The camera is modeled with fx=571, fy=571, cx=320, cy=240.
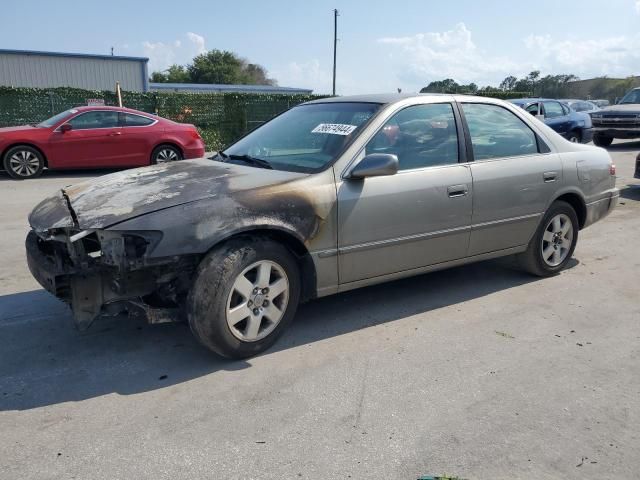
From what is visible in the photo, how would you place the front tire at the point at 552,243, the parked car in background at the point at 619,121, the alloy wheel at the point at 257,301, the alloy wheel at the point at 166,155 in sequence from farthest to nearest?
the parked car in background at the point at 619,121 < the alloy wheel at the point at 166,155 < the front tire at the point at 552,243 < the alloy wheel at the point at 257,301

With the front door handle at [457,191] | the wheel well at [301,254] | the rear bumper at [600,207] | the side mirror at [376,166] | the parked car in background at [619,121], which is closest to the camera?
the wheel well at [301,254]

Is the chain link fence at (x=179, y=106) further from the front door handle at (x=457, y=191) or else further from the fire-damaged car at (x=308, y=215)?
the front door handle at (x=457, y=191)

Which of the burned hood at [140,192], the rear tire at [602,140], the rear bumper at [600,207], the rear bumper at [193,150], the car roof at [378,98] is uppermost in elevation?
the car roof at [378,98]

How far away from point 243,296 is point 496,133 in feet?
8.90

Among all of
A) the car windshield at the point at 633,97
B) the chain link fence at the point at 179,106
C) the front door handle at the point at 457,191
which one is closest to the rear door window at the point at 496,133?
the front door handle at the point at 457,191

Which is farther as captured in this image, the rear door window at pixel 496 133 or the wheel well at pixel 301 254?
the rear door window at pixel 496 133

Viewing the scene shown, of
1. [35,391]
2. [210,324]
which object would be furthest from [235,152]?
[35,391]

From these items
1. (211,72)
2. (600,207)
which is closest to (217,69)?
(211,72)

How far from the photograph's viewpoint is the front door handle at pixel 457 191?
4406 mm

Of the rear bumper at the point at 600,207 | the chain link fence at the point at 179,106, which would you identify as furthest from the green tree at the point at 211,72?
the rear bumper at the point at 600,207

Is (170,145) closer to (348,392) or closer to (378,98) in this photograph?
(378,98)

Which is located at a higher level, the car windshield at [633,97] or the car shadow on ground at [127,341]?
the car windshield at [633,97]

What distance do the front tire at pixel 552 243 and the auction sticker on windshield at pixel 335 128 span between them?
6.90 ft

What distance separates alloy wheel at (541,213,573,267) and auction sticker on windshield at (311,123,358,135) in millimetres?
2206
